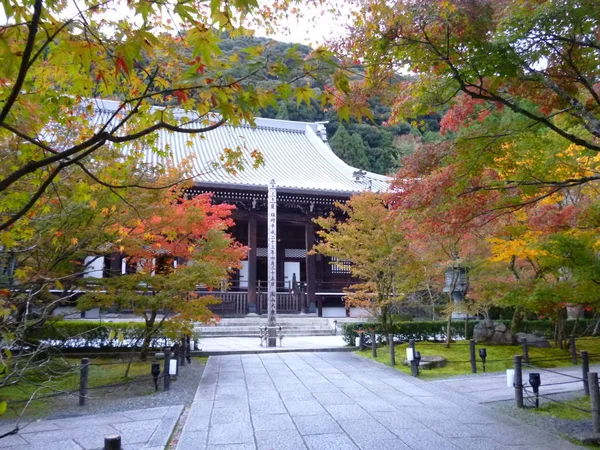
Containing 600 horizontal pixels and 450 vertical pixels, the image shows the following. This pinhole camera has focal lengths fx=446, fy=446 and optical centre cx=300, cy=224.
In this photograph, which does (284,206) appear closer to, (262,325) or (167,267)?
(262,325)

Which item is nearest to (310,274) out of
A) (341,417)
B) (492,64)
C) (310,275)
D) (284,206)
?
(310,275)

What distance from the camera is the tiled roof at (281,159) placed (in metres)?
17.1

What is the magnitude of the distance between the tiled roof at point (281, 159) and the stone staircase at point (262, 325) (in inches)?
193

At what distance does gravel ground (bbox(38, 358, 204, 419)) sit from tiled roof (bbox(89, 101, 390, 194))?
29.4ft

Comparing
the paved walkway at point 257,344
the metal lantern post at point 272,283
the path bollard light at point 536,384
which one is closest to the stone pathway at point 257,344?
the paved walkway at point 257,344

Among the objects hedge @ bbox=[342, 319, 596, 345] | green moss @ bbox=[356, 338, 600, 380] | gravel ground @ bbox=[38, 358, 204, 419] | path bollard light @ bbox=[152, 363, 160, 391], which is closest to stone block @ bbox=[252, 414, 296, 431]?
gravel ground @ bbox=[38, 358, 204, 419]

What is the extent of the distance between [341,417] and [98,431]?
2.87 metres

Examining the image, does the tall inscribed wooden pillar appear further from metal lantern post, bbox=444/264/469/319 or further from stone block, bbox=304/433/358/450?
stone block, bbox=304/433/358/450

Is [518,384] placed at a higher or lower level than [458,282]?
lower

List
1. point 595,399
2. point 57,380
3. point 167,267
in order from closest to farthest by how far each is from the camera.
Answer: point 595,399 → point 57,380 → point 167,267

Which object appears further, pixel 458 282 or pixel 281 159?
pixel 281 159

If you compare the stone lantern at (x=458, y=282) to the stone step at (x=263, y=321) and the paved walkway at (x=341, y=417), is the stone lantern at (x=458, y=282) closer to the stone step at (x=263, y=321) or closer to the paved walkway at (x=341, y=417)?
the paved walkway at (x=341, y=417)

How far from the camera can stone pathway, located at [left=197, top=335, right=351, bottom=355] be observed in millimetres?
11680

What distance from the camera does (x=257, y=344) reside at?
43.0ft
